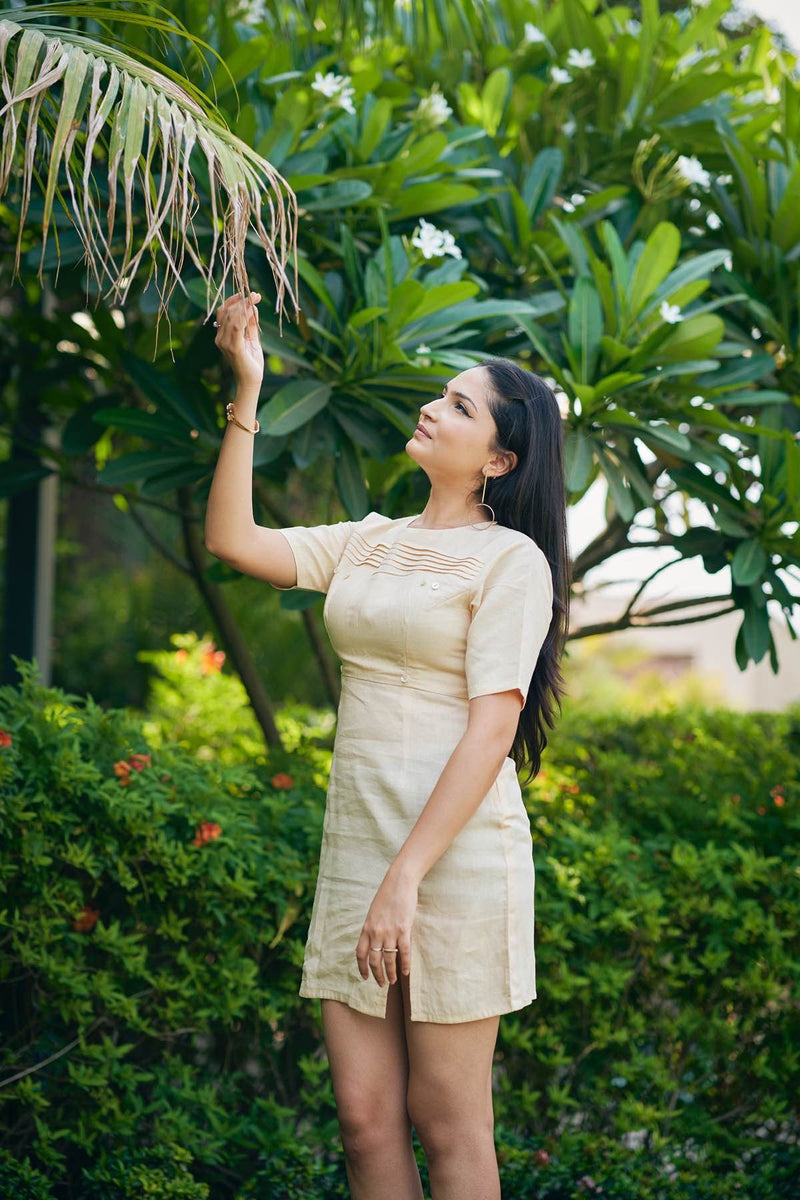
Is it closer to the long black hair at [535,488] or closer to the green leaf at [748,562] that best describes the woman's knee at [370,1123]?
the long black hair at [535,488]

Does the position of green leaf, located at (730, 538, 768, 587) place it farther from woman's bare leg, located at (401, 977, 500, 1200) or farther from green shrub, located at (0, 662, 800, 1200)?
woman's bare leg, located at (401, 977, 500, 1200)

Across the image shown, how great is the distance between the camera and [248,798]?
299cm

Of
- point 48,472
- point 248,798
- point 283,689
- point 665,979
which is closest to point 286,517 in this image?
point 48,472

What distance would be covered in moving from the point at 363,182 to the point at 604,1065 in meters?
2.29

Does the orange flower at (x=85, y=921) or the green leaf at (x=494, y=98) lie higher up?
the green leaf at (x=494, y=98)

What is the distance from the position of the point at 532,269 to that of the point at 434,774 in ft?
5.88

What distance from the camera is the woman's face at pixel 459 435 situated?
2010 mm

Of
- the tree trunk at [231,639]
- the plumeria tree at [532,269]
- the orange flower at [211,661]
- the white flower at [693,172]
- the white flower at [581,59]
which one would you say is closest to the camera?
the plumeria tree at [532,269]

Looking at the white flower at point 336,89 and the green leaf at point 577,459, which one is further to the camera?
the white flower at point 336,89

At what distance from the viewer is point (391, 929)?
1732mm

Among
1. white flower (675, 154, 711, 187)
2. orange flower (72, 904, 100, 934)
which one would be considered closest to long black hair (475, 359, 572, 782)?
orange flower (72, 904, 100, 934)

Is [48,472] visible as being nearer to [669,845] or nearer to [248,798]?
[248,798]

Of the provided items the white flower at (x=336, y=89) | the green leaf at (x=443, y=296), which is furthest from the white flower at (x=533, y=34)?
the green leaf at (x=443, y=296)

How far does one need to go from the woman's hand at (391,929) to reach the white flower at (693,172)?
232cm
